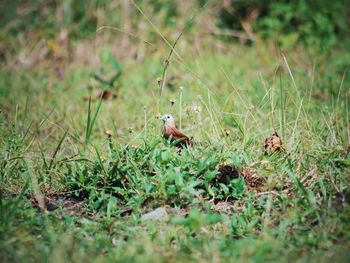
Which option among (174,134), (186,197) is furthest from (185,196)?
(174,134)

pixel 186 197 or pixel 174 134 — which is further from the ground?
pixel 174 134

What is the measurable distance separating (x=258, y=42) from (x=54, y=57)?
95.3 inches

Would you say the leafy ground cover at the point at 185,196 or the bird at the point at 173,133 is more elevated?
the bird at the point at 173,133

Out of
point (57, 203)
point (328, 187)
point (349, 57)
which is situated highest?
point (349, 57)

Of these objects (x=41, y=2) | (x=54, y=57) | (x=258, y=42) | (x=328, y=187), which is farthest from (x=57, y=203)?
(x=41, y=2)

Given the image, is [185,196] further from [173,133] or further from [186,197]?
[173,133]

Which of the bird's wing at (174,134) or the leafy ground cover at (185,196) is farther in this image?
the bird's wing at (174,134)

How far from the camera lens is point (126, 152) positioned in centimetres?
237

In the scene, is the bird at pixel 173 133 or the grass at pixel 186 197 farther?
the bird at pixel 173 133

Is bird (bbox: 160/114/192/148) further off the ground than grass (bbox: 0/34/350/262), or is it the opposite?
bird (bbox: 160/114/192/148)

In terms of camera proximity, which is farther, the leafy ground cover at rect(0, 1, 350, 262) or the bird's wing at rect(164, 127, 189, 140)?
the bird's wing at rect(164, 127, 189, 140)

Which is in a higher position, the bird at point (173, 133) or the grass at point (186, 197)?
the bird at point (173, 133)

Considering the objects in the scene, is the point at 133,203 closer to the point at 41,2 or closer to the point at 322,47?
the point at 322,47

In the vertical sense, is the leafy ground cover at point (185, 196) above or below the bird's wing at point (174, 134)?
below
